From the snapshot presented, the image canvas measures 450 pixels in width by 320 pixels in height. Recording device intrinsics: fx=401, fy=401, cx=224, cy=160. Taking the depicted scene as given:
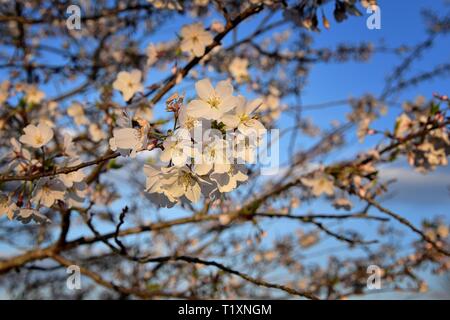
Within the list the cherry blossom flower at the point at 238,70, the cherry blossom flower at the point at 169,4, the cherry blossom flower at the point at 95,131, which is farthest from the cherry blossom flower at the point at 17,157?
the cherry blossom flower at the point at 238,70

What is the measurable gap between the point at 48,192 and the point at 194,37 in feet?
4.37

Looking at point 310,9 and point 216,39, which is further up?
point 310,9

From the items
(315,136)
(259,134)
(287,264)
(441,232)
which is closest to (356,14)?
(259,134)

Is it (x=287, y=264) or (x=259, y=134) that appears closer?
(x=259, y=134)

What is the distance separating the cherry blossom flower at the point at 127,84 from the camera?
8.54 ft

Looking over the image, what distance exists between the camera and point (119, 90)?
2.61 m

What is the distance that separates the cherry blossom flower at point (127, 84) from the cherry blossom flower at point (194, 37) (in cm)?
42

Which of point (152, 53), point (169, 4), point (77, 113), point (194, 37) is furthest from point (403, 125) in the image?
point (77, 113)

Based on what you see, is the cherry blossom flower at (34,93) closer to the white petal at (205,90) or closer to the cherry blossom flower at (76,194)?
the cherry blossom flower at (76,194)

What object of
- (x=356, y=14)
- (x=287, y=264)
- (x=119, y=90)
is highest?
(x=356, y=14)

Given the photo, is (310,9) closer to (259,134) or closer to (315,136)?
(259,134)

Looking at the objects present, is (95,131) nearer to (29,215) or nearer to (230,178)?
(29,215)
